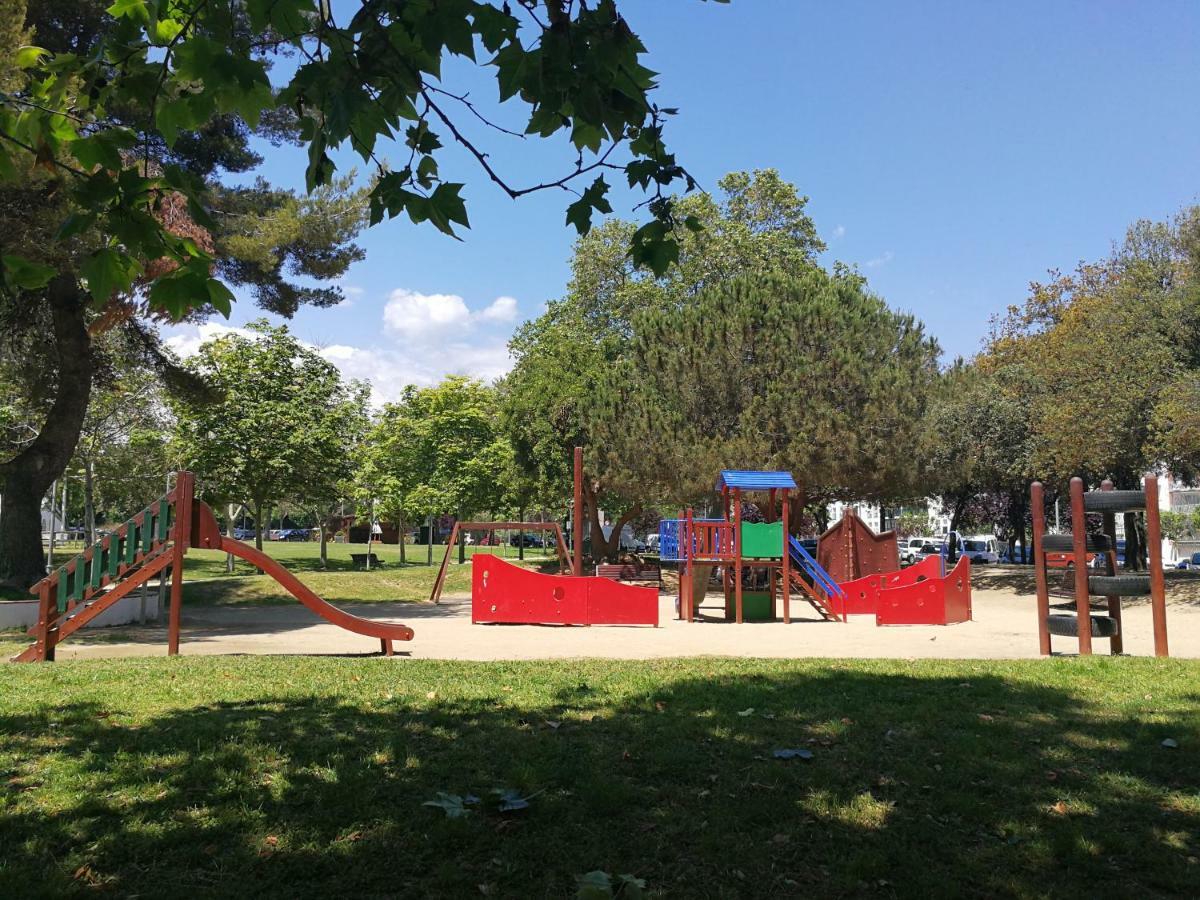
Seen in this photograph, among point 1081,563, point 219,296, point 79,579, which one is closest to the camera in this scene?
point 219,296

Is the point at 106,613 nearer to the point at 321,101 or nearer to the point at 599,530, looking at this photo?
the point at 321,101

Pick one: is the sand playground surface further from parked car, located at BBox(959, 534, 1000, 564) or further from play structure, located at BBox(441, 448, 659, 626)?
parked car, located at BBox(959, 534, 1000, 564)

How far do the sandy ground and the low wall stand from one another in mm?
657

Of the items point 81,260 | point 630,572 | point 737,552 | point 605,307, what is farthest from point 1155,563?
point 605,307

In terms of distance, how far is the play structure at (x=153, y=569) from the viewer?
9812 millimetres

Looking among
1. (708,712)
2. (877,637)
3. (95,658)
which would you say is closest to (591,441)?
(877,637)

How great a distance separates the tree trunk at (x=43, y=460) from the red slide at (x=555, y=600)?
327 inches

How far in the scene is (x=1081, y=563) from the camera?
9.77 m

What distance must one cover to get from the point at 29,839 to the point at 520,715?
9.35 ft

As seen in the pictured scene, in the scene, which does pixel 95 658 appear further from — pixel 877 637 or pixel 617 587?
pixel 877 637

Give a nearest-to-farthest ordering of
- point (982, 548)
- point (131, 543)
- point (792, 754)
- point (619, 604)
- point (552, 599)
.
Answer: point (792, 754)
point (131, 543)
point (552, 599)
point (619, 604)
point (982, 548)

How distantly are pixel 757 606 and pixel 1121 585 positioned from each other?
398 inches

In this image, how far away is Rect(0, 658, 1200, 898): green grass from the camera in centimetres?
342

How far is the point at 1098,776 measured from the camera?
4609 mm
